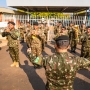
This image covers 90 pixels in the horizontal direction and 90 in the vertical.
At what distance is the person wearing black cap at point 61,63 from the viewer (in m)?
2.06

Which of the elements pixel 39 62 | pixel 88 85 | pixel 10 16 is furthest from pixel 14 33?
pixel 10 16

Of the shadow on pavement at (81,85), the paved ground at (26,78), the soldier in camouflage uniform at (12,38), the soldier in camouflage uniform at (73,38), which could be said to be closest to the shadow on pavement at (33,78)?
the paved ground at (26,78)

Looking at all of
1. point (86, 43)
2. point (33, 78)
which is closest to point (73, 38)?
point (86, 43)

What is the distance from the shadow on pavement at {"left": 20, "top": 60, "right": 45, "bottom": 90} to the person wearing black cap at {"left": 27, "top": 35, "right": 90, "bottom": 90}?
7.52 ft

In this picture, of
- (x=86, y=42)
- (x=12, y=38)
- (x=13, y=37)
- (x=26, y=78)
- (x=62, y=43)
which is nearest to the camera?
(x=62, y=43)

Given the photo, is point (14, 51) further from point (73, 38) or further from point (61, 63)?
point (61, 63)

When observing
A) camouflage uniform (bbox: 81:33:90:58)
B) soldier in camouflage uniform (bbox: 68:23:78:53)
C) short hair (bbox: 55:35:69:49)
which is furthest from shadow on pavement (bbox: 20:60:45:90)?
soldier in camouflage uniform (bbox: 68:23:78:53)

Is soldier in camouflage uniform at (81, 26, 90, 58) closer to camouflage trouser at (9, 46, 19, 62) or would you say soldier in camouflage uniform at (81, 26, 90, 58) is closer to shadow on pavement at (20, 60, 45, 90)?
shadow on pavement at (20, 60, 45, 90)

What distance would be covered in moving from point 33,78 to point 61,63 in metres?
3.10

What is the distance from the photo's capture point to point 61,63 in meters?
2.10

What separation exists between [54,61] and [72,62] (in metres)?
0.24

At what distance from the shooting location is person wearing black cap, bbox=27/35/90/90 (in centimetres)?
206

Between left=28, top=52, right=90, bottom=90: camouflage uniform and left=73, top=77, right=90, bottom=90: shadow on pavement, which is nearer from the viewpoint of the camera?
left=28, top=52, right=90, bottom=90: camouflage uniform
